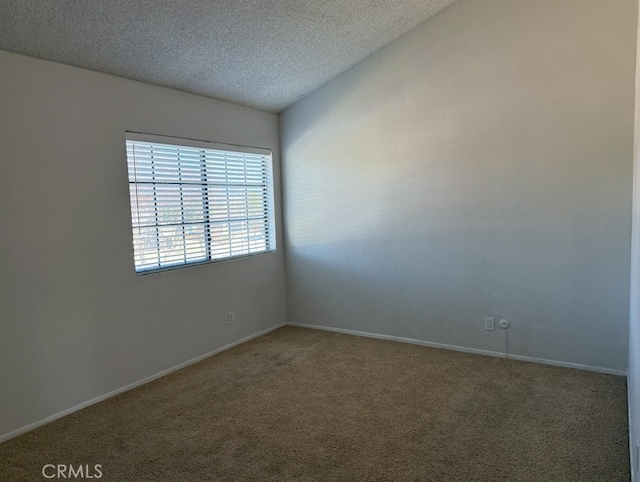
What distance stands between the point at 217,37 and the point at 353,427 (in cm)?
280

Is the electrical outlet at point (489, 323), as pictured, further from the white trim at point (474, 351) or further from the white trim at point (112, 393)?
the white trim at point (112, 393)

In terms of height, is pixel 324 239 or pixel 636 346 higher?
pixel 324 239

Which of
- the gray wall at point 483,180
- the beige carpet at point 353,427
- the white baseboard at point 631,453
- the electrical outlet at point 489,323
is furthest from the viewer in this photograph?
the electrical outlet at point 489,323

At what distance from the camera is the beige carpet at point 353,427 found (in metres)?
2.18

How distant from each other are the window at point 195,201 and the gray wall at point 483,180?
53 cm

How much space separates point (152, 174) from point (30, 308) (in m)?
1.32

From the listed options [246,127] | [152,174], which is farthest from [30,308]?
[246,127]

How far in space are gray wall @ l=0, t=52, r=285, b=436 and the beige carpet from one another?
26 centimetres

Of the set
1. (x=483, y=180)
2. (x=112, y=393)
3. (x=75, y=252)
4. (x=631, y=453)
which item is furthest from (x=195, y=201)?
(x=631, y=453)

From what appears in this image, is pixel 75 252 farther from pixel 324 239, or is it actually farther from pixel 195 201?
pixel 324 239

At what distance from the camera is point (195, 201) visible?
3.78 metres

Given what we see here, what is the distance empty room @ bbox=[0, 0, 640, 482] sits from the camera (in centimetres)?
246

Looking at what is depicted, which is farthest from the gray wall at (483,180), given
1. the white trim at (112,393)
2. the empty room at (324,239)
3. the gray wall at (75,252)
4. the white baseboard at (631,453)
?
the gray wall at (75,252)

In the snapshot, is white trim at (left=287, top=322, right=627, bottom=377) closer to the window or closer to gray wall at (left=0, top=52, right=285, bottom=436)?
the window
